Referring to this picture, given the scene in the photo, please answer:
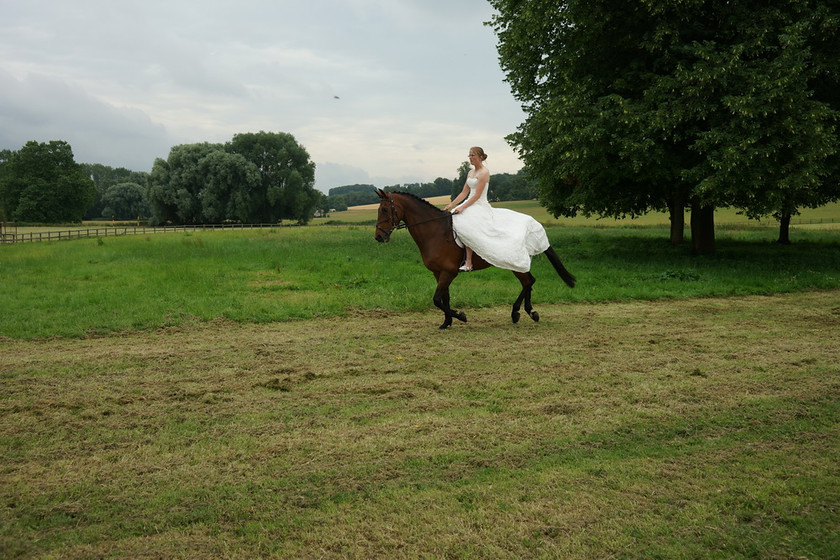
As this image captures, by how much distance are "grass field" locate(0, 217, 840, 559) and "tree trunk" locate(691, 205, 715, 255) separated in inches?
403

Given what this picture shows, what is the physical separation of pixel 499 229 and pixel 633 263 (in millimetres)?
10389

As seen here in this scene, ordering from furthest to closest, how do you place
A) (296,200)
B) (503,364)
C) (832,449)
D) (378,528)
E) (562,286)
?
(296,200), (562,286), (503,364), (832,449), (378,528)

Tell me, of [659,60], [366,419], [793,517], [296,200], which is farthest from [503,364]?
[296,200]

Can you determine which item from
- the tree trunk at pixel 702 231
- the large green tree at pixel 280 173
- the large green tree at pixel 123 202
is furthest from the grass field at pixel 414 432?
the large green tree at pixel 123 202

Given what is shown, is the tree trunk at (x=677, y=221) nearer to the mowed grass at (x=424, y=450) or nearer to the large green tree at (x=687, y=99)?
the large green tree at (x=687, y=99)

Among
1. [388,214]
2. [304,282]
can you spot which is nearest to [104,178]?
[304,282]

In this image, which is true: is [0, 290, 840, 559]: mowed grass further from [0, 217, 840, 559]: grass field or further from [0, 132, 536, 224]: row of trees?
[0, 132, 536, 224]: row of trees

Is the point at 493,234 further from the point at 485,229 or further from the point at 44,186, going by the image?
the point at 44,186

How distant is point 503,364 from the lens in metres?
7.58

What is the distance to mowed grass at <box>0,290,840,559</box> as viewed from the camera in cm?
352

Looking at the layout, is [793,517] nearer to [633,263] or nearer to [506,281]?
[506,281]

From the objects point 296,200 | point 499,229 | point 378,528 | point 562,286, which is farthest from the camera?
point 296,200

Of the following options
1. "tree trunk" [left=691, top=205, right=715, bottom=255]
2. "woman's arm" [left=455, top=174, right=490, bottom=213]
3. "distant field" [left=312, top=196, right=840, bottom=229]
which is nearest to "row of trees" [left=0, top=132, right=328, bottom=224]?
"distant field" [left=312, top=196, right=840, bottom=229]

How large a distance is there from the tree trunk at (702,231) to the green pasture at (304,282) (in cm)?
57
